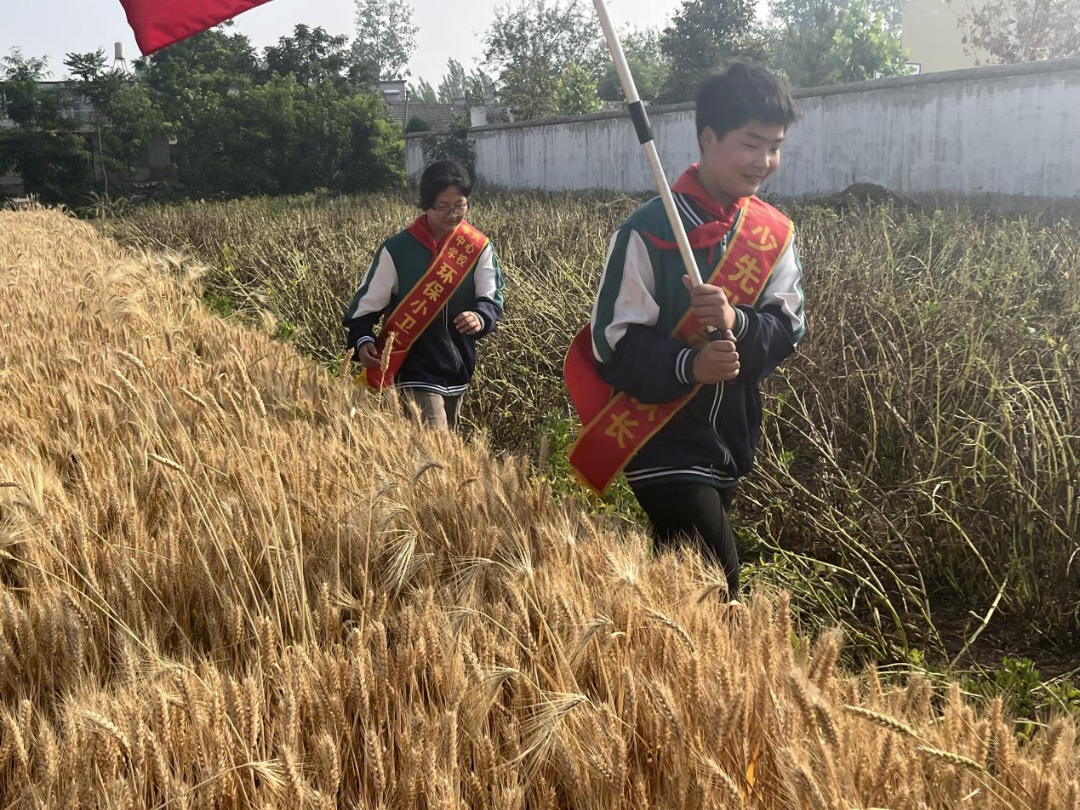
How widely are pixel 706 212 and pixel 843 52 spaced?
131 feet

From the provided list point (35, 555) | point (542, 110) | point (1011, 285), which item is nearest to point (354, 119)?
point (542, 110)

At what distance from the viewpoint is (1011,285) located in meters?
5.38

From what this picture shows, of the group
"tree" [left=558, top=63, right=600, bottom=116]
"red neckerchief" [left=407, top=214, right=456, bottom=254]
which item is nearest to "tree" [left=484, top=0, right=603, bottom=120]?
"tree" [left=558, top=63, right=600, bottom=116]

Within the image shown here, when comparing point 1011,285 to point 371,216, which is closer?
point 1011,285

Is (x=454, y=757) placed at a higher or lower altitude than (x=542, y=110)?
lower

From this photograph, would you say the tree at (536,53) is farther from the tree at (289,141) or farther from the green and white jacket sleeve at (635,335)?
the green and white jacket sleeve at (635,335)

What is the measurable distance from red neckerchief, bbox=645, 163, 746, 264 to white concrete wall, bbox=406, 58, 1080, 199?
12.1 m

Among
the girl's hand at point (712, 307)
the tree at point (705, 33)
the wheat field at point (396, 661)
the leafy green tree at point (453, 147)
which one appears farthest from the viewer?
the tree at point (705, 33)

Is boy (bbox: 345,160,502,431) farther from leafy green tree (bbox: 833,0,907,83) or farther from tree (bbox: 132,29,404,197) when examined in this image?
leafy green tree (bbox: 833,0,907,83)

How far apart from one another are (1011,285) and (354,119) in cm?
3538

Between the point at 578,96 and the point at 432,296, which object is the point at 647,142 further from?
the point at 578,96

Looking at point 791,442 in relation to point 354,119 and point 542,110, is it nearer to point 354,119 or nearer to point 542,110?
point 354,119

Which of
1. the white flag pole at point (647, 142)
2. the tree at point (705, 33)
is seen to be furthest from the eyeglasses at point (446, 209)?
the tree at point (705, 33)

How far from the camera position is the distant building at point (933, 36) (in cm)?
4816
